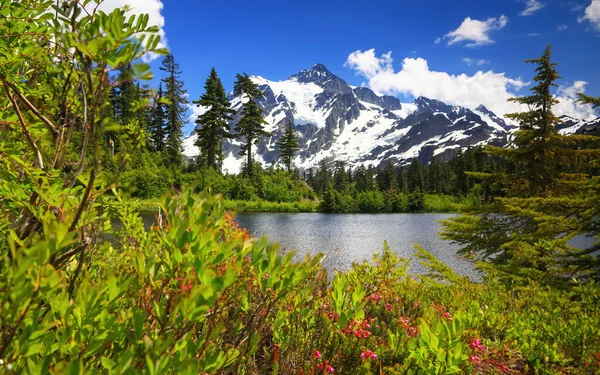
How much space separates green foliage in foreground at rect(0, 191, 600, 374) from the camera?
678 millimetres

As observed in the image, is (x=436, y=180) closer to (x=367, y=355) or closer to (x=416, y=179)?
(x=416, y=179)

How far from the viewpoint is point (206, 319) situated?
1894mm

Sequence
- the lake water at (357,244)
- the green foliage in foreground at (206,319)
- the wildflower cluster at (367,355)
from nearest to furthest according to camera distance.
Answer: the green foliage in foreground at (206,319), the wildflower cluster at (367,355), the lake water at (357,244)

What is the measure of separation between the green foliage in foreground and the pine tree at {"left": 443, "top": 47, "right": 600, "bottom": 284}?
10.1 ft

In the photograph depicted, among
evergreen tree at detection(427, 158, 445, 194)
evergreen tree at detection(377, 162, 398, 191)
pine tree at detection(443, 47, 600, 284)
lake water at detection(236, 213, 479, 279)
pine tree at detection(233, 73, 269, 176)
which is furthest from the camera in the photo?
evergreen tree at detection(377, 162, 398, 191)

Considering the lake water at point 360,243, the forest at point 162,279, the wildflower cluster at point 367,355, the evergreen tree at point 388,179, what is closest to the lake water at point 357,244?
the lake water at point 360,243

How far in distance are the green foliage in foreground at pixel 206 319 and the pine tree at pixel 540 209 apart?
3085 mm

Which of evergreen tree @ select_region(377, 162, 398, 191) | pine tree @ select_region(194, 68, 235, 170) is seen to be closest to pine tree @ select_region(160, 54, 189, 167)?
pine tree @ select_region(194, 68, 235, 170)

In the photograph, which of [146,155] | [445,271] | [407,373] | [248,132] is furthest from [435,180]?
[407,373]

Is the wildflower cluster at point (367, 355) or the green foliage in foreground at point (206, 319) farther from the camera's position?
the wildflower cluster at point (367, 355)

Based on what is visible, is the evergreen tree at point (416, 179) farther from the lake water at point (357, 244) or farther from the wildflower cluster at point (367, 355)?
the wildflower cluster at point (367, 355)

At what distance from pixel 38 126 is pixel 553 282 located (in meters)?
8.05

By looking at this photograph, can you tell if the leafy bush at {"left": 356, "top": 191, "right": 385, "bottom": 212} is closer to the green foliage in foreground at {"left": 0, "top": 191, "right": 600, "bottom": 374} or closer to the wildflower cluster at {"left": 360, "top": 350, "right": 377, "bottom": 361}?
the green foliage in foreground at {"left": 0, "top": 191, "right": 600, "bottom": 374}

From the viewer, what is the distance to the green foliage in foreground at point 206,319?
0.68m
